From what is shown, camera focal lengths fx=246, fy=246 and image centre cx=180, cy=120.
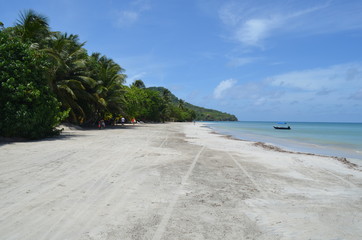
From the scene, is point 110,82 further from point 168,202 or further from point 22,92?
point 168,202

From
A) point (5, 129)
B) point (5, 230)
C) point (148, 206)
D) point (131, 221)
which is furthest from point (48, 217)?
point (5, 129)

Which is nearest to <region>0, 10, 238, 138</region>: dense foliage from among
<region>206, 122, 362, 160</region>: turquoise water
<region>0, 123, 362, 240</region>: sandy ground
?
<region>0, 123, 362, 240</region>: sandy ground

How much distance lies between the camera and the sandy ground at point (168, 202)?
136 inches

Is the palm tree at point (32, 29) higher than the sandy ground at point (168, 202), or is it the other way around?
the palm tree at point (32, 29)

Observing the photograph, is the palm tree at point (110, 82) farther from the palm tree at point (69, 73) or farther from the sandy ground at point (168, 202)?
the sandy ground at point (168, 202)

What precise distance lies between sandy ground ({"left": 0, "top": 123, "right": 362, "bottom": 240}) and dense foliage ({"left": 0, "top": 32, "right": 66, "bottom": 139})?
5.85 metres

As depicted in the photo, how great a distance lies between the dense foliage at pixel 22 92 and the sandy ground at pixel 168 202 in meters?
5.85

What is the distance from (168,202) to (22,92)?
11756 mm

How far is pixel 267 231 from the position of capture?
11.7 ft

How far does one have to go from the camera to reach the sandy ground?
3.47 meters

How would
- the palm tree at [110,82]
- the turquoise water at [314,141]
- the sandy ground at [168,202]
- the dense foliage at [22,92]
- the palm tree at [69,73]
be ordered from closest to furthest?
the sandy ground at [168,202], the dense foliage at [22,92], the turquoise water at [314,141], the palm tree at [69,73], the palm tree at [110,82]

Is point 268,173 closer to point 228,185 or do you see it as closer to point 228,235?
point 228,185

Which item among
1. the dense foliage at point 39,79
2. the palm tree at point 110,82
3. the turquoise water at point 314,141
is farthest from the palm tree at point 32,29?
the turquoise water at point 314,141

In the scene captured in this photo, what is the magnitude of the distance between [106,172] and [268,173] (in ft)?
16.1
